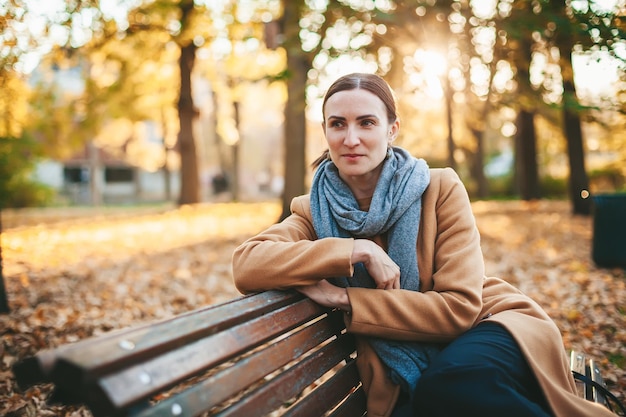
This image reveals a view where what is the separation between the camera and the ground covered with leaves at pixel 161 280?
459cm

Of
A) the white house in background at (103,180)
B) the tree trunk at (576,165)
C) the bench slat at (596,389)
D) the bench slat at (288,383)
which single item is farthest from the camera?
the white house in background at (103,180)

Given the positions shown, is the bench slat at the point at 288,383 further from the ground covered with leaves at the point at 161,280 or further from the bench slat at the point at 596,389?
the ground covered with leaves at the point at 161,280

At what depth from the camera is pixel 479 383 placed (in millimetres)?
1854

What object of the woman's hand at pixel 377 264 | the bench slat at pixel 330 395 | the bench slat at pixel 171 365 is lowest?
the bench slat at pixel 330 395

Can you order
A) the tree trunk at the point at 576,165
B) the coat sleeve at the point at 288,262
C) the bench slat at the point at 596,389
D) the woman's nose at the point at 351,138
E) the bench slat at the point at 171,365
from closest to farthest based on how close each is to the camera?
the bench slat at the point at 171,365, the coat sleeve at the point at 288,262, the woman's nose at the point at 351,138, the bench slat at the point at 596,389, the tree trunk at the point at 576,165

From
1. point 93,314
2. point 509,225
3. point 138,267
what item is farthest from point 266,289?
point 509,225

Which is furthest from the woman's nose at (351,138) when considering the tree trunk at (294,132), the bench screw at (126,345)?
the tree trunk at (294,132)

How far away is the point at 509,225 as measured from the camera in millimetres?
12461

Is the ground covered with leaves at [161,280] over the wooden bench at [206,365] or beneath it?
beneath

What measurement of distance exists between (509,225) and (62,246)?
1045cm

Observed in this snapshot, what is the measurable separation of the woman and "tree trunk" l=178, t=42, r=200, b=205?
1546cm

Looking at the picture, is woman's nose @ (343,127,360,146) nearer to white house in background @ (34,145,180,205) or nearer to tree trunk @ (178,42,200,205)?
tree trunk @ (178,42,200,205)

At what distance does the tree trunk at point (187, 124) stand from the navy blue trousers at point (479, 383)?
16.3 m

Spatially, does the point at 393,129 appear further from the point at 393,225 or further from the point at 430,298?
the point at 430,298
